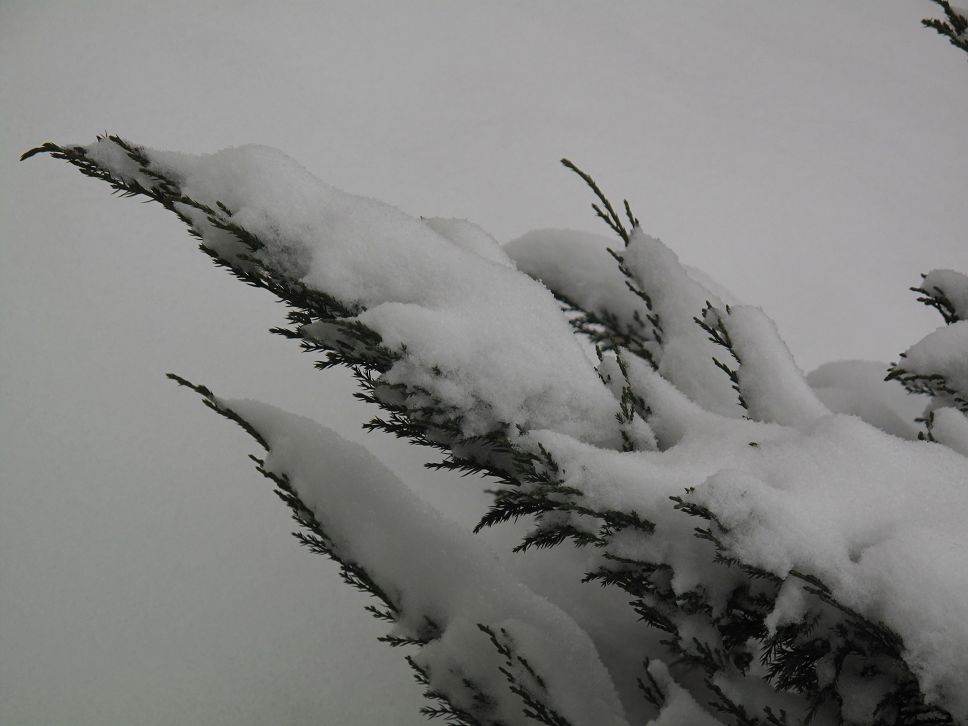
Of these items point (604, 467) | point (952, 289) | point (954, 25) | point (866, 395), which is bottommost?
point (604, 467)

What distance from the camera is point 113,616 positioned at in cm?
227

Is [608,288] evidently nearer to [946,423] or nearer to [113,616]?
[946,423]

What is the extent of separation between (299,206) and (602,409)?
1.62 feet

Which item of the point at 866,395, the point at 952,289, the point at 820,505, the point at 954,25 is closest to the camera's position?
the point at 820,505

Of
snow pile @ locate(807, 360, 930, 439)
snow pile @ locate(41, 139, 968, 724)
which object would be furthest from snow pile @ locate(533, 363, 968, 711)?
snow pile @ locate(807, 360, 930, 439)

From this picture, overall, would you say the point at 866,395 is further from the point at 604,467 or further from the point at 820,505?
the point at 604,467

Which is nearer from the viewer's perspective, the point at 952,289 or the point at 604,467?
the point at 604,467

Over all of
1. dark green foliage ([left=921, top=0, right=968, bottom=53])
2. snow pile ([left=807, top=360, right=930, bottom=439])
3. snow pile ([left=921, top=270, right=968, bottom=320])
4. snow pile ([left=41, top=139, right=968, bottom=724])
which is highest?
dark green foliage ([left=921, top=0, right=968, bottom=53])

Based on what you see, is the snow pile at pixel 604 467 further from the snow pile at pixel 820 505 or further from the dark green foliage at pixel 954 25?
the dark green foliage at pixel 954 25

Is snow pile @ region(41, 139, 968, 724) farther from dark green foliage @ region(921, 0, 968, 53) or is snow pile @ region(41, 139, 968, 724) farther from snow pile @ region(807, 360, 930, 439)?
dark green foliage @ region(921, 0, 968, 53)

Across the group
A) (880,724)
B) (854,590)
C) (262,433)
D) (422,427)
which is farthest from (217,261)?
(880,724)

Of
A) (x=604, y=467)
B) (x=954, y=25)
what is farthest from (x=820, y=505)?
(x=954, y=25)

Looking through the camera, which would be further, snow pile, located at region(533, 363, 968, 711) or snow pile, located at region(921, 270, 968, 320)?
snow pile, located at region(921, 270, 968, 320)

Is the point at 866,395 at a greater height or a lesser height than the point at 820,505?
greater
